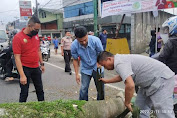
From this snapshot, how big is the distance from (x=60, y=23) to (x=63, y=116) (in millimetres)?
33904

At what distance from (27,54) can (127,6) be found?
570 centimetres

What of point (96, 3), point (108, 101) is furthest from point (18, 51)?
point (96, 3)

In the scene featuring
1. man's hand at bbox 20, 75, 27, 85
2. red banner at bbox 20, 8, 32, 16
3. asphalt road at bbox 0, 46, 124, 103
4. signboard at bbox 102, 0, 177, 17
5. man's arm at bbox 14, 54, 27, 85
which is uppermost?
red banner at bbox 20, 8, 32, 16

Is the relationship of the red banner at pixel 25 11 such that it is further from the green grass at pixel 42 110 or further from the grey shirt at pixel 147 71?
the grey shirt at pixel 147 71

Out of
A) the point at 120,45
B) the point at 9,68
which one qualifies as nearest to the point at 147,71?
the point at 9,68

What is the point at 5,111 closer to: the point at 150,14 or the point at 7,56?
the point at 7,56

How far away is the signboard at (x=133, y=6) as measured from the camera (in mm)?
6143

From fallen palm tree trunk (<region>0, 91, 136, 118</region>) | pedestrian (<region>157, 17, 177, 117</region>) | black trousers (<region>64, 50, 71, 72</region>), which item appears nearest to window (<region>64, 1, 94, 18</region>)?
black trousers (<region>64, 50, 71, 72</region>)

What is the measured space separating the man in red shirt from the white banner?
521 centimetres

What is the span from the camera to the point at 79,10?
2636cm

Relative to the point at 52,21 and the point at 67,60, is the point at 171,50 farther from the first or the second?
the point at 52,21

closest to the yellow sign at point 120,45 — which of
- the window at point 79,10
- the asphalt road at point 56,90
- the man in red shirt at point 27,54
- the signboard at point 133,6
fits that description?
the signboard at point 133,6

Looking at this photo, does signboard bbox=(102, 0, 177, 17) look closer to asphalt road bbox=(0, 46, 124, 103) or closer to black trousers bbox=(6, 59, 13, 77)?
asphalt road bbox=(0, 46, 124, 103)

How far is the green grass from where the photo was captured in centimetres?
185
